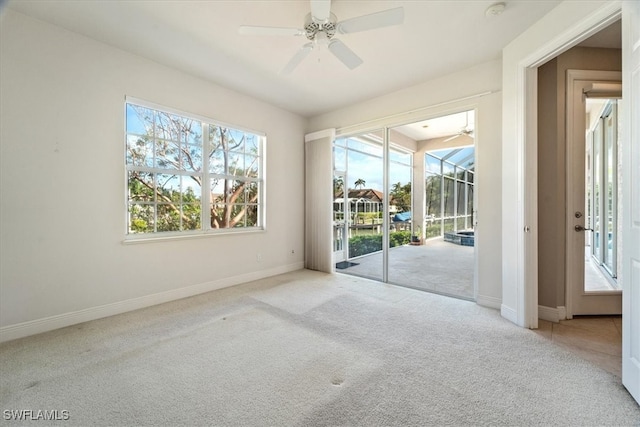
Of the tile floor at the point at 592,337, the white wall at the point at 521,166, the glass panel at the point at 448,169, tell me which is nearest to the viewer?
the tile floor at the point at 592,337

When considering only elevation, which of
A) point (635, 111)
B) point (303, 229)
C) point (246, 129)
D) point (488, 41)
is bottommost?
point (303, 229)

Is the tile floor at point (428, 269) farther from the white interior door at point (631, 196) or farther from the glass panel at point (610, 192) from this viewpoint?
the white interior door at point (631, 196)

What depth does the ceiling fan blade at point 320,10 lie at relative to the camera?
1797 millimetres

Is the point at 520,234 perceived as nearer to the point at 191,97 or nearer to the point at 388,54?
the point at 388,54

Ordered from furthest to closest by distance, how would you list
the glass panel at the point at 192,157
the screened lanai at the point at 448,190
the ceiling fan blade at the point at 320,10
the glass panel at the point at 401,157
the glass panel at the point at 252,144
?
the screened lanai at the point at 448,190
the glass panel at the point at 401,157
the glass panel at the point at 252,144
the glass panel at the point at 192,157
the ceiling fan blade at the point at 320,10

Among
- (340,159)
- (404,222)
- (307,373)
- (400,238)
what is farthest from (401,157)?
(307,373)

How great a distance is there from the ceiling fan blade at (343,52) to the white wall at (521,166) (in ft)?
5.32

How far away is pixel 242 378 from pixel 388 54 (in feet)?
10.9

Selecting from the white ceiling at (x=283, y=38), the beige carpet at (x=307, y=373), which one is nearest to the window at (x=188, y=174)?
the white ceiling at (x=283, y=38)

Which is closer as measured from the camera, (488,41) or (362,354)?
(362,354)

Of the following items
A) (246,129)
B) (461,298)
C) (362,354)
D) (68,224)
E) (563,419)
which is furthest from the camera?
(246,129)

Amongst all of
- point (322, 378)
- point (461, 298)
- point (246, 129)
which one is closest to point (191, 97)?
point (246, 129)

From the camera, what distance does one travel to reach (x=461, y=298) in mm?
3363

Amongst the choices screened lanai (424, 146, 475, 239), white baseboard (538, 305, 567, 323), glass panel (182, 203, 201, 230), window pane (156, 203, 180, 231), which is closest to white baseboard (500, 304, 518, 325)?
white baseboard (538, 305, 567, 323)
